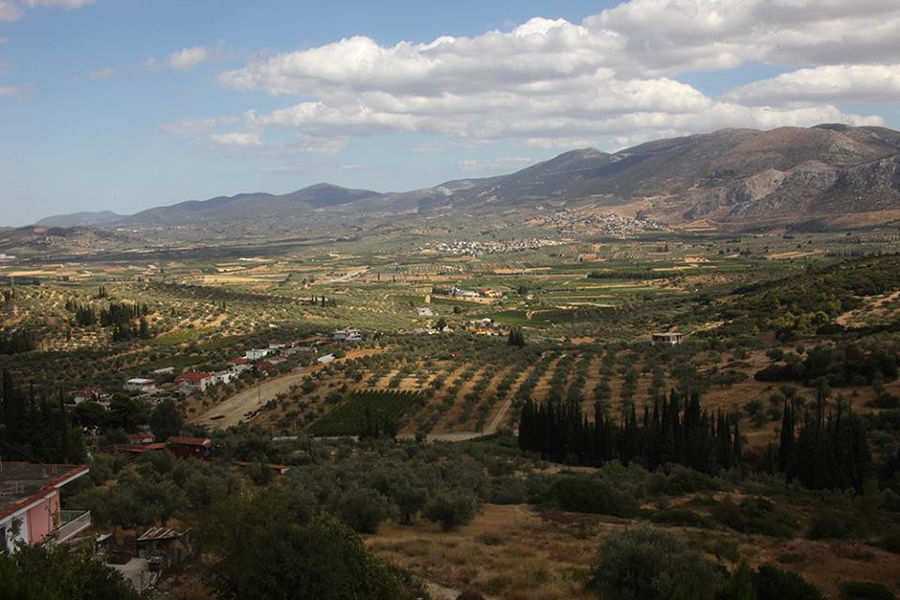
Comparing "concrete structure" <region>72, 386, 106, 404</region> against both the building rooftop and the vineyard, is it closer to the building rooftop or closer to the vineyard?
the vineyard

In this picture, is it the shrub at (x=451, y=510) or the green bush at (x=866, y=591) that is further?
the shrub at (x=451, y=510)

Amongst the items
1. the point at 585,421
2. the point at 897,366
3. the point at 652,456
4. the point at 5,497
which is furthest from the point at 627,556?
the point at 897,366

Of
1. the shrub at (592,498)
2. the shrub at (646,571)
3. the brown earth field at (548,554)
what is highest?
the shrub at (646,571)

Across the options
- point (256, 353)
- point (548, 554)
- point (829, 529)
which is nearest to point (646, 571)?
point (548, 554)

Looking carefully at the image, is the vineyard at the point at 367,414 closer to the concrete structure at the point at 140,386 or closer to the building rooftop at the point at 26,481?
the concrete structure at the point at 140,386

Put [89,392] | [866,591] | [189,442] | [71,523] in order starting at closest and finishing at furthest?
[866,591] < [71,523] < [189,442] < [89,392]

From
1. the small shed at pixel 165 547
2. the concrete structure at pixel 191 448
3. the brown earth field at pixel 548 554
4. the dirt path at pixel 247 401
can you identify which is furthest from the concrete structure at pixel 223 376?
the small shed at pixel 165 547

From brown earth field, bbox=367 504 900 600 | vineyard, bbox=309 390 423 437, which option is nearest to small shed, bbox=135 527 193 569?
brown earth field, bbox=367 504 900 600

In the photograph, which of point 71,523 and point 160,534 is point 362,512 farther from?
point 71,523
